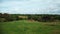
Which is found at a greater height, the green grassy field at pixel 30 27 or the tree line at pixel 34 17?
the tree line at pixel 34 17

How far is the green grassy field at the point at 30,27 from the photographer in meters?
1.63

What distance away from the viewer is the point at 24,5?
1.71 meters

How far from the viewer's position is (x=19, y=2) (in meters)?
1.69

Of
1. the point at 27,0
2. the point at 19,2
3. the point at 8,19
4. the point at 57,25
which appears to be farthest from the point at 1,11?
the point at 57,25

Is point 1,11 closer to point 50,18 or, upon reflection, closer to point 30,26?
point 30,26

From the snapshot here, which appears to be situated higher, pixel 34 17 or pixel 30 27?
pixel 34 17

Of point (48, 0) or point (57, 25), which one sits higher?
point (48, 0)

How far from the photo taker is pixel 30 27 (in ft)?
5.45

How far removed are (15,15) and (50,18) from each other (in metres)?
0.48

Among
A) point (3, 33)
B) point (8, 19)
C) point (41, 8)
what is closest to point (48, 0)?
point (41, 8)

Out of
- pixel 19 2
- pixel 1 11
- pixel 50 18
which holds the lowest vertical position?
pixel 50 18

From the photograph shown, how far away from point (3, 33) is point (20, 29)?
25cm

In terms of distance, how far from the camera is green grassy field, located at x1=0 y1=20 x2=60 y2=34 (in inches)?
64.2

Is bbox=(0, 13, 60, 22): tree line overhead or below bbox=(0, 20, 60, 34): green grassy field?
overhead
